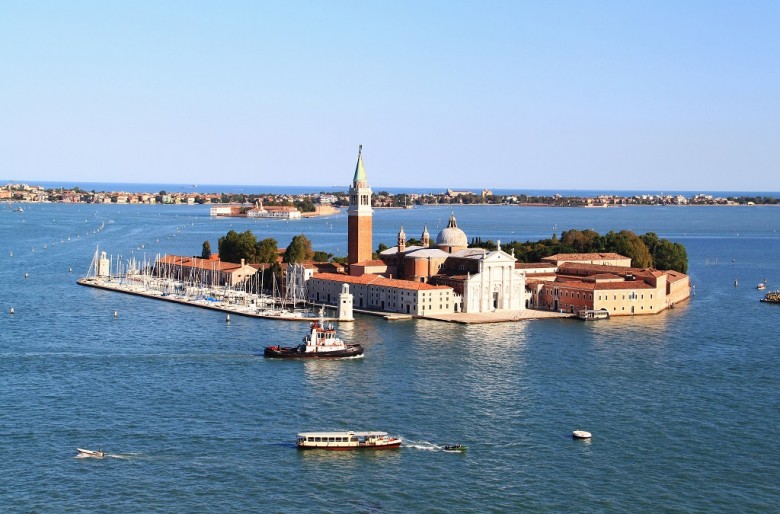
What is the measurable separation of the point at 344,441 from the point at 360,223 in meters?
22.9

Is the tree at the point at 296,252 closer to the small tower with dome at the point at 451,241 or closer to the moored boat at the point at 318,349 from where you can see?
the small tower with dome at the point at 451,241

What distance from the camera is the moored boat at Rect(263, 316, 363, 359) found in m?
26.1

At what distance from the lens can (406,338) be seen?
2969 centimetres

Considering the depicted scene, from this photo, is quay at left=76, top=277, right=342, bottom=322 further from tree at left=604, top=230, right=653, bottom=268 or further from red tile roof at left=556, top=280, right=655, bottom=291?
tree at left=604, top=230, right=653, bottom=268

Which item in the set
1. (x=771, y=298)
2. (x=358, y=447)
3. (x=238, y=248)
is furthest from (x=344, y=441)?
(x=238, y=248)

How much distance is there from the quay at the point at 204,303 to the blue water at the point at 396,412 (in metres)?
0.93

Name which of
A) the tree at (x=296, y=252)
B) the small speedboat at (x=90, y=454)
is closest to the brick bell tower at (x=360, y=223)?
the tree at (x=296, y=252)

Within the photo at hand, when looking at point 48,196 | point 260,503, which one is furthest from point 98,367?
point 48,196

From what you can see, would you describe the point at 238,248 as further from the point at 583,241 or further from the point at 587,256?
A: the point at 583,241

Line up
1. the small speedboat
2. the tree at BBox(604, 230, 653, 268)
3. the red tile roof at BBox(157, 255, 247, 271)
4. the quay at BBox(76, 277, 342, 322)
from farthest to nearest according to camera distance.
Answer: the tree at BBox(604, 230, 653, 268)
the red tile roof at BBox(157, 255, 247, 271)
the quay at BBox(76, 277, 342, 322)
the small speedboat

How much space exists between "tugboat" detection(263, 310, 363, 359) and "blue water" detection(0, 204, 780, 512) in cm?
50

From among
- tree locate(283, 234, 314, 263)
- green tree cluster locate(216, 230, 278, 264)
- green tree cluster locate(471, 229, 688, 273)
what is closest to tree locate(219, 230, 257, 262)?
green tree cluster locate(216, 230, 278, 264)

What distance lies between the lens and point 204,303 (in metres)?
36.8

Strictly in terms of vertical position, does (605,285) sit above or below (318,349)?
above
